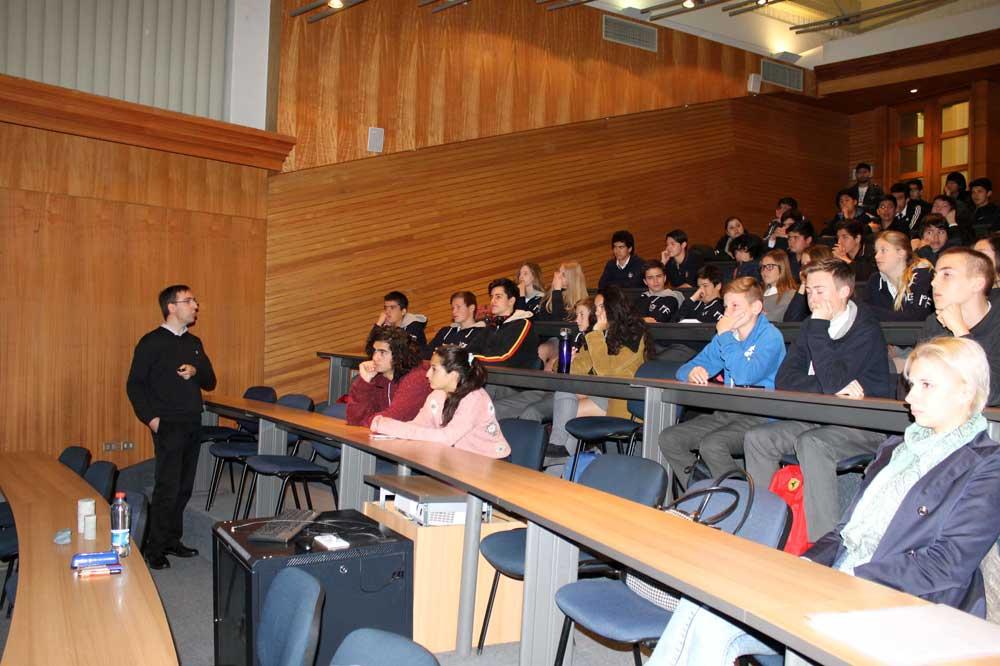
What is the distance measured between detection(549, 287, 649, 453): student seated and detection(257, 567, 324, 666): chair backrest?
350 centimetres

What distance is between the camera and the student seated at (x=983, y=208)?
8.68m

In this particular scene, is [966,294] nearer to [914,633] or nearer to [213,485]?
[914,633]

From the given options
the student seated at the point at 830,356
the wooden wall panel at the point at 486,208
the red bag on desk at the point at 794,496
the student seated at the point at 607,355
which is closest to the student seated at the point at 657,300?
the student seated at the point at 607,355

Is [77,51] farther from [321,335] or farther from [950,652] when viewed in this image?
[950,652]

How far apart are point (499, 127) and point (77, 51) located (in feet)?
12.6

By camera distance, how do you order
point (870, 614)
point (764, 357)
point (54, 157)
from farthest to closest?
point (54, 157)
point (764, 357)
point (870, 614)

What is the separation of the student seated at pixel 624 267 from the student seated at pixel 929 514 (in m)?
5.72

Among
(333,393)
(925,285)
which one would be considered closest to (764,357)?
(925,285)

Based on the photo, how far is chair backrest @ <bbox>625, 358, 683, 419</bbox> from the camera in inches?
205

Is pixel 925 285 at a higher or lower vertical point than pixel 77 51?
lower

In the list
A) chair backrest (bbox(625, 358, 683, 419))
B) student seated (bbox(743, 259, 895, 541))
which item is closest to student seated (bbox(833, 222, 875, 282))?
chair backrest (bbox(625, 358, 683, 419))

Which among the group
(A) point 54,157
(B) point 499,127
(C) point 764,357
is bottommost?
(C) point 764,357

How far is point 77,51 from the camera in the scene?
6.91m

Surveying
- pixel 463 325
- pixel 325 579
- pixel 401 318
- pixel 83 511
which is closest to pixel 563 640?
pixel 325 579
